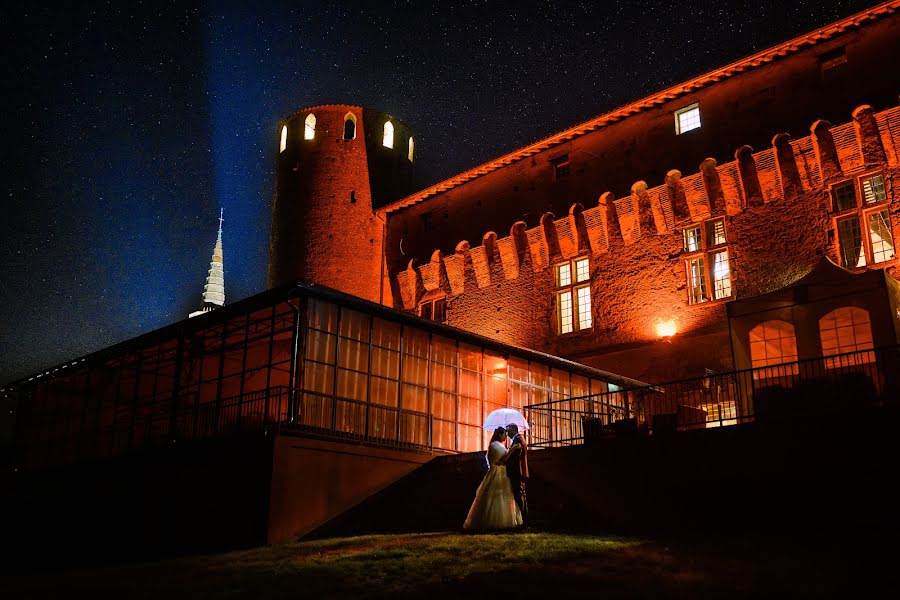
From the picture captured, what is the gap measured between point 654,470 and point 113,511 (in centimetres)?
1227

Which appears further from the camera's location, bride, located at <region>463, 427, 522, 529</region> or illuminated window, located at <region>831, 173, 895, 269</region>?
illuminated window, located at <region>831, 173, 895, 269</region>

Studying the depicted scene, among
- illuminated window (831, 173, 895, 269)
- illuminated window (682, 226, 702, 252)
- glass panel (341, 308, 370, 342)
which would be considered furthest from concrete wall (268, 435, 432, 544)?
illuminated window (831, 173, 895, 269)

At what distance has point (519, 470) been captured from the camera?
439 inches

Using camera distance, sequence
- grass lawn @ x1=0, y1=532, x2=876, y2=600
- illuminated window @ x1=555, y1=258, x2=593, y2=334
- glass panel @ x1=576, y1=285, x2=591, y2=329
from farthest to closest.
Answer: illuminated window @ x1=555, y1=258, x2=593, y2=334, glass panel @ x1=576, y1=285, x2=591, y2=329, grass lawn @ x1=0, y1=532, x2=876, y2=600

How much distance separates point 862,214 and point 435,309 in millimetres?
14189

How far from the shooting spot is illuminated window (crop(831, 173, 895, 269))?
1852 centimetres

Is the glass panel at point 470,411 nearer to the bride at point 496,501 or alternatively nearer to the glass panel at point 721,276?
the glass panel at point 721,276

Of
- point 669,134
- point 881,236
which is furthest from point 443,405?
point 881,236

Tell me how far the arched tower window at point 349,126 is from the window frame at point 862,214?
62.1ft

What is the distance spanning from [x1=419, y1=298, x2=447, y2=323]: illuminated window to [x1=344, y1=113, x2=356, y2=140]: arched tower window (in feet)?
27.3

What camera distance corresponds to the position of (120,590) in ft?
29.3

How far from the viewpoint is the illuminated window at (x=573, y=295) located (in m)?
24.2

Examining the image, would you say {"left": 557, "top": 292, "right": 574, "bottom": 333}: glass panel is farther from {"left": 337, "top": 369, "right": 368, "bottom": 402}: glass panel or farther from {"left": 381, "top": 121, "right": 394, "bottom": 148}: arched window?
{"left": 381, "top": 121, "right": 394, "bottom": 148}: arched window

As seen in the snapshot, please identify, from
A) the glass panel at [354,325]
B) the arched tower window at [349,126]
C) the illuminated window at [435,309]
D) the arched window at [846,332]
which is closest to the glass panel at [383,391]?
the glass panel at [354,325]
